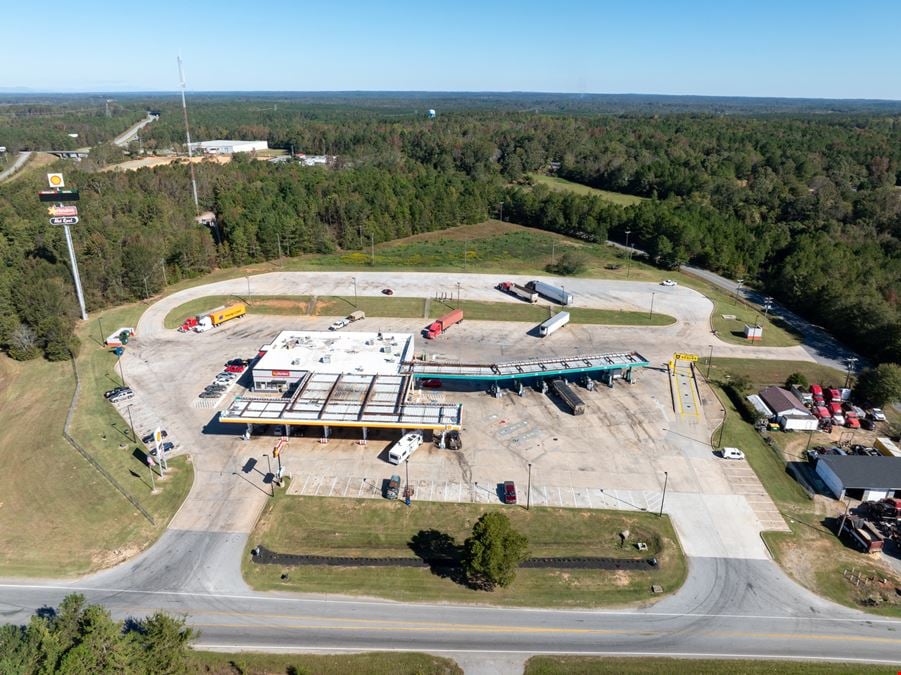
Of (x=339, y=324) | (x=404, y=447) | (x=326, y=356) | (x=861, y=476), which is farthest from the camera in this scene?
(x=339, y=324)

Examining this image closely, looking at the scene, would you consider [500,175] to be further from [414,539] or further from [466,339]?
[414,539]

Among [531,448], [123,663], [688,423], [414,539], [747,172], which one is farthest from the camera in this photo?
[747,172]

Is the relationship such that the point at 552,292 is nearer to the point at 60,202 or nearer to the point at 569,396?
the point at 569,396

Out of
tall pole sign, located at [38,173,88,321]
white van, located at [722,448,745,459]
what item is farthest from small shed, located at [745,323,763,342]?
tall pole sign, located at [38,173,88,321]

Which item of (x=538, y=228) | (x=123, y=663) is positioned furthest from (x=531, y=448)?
(x=538, y=228)

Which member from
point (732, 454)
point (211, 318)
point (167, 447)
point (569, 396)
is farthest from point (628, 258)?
point (167, 447)

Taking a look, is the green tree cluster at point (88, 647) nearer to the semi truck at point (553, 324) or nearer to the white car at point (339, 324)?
the white car at point (339, 324)
